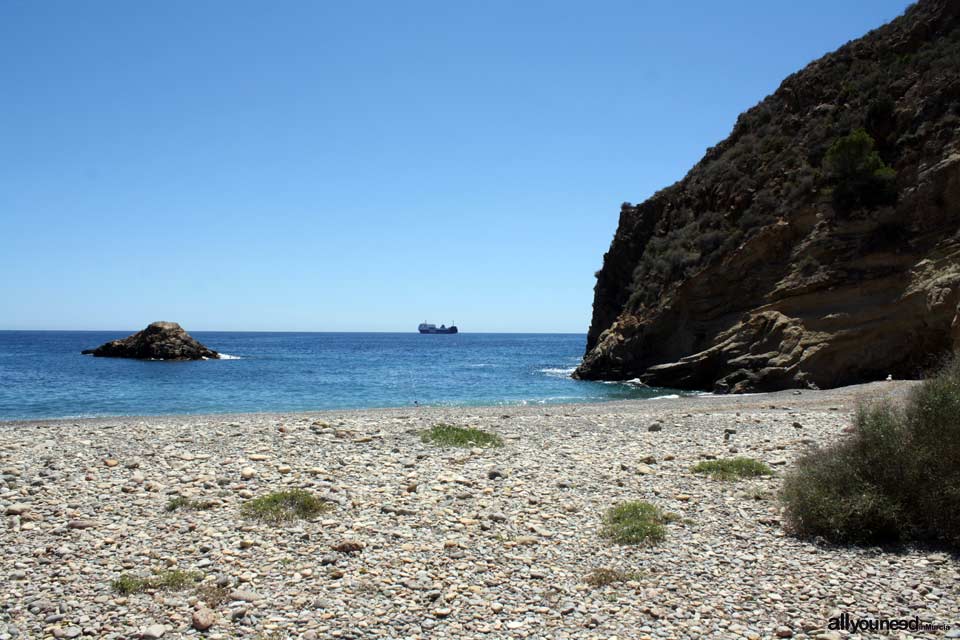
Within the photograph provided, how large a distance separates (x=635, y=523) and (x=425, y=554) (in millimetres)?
2910

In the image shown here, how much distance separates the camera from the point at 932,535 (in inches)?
327

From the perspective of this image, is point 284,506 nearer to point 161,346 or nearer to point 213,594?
point 213,594

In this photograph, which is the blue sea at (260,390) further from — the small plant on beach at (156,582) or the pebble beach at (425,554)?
the small plant on beach at (156,582)

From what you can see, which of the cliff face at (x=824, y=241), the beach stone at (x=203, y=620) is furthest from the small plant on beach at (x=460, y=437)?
the cliff face at (x=824, y=241)

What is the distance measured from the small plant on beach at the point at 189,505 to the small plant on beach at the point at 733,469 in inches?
329

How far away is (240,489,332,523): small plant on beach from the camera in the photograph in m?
9.56

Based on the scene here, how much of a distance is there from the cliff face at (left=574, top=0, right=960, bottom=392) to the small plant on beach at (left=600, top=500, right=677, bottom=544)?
22.3m

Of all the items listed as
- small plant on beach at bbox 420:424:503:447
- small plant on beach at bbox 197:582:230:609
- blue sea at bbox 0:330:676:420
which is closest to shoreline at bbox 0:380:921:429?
blue sea at bbox 0:330:676:420

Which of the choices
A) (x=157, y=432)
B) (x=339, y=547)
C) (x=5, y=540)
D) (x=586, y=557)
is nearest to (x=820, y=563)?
(x=586, y=557)

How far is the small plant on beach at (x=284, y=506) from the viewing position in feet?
31.4

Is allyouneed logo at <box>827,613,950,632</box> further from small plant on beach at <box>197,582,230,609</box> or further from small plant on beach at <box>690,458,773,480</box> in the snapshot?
small plant on beach at <box>197,582,230,609</box>

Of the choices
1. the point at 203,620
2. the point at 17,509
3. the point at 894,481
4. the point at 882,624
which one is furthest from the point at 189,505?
the point at 894,481

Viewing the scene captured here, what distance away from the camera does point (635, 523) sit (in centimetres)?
906

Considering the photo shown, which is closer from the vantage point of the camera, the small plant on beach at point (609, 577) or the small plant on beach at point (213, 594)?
the small plant on beach at point (213, 594)
